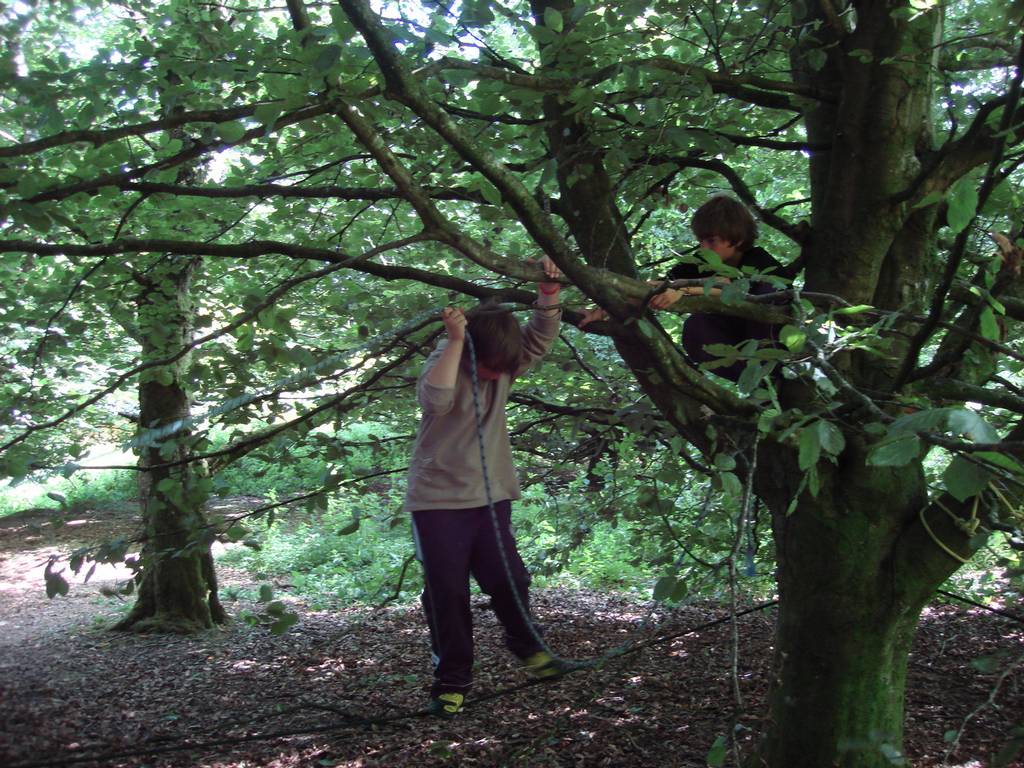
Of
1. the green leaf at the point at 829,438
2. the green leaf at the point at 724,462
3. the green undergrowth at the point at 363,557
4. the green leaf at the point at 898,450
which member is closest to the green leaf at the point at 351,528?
the green leaf at the point at 724,462

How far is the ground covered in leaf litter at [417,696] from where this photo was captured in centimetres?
318

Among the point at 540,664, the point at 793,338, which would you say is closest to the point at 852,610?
the point at 540,664

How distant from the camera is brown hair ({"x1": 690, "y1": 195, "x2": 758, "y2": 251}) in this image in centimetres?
307

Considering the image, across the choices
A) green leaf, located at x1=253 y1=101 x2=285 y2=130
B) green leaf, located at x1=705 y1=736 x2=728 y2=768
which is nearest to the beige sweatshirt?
green leaf, located at x1=253 y1=101 x2=285 y2=130

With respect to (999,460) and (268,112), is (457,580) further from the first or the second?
(999,460)

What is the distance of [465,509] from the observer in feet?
9.77

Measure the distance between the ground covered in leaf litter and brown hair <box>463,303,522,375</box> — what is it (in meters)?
1.04

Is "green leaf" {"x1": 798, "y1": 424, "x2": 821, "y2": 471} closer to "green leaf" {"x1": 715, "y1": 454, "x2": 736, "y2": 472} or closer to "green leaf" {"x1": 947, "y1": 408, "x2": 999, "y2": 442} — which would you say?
"green leaf" {"x1": 947, "y1": 408, "x2": 999, "y2": 442}

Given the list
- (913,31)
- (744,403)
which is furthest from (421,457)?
(913,31)

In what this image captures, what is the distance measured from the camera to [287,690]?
4.70m

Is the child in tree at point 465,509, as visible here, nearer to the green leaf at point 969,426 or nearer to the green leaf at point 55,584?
the green leaf at point 55,584

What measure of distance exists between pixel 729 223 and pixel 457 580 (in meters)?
1.67

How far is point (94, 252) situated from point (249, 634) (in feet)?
16.6

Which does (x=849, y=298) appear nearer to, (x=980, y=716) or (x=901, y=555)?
(x=901, y=555)
